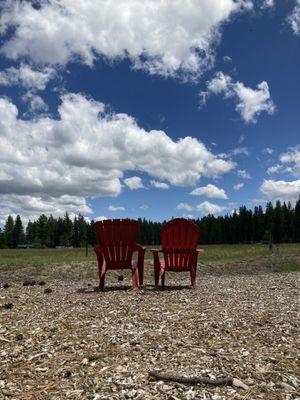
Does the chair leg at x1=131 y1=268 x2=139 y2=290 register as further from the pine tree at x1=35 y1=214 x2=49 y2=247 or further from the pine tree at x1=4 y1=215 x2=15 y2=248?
the pine tree at x1=35 y1=214 x2=49 y2=247

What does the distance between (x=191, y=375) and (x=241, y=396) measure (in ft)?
1.38

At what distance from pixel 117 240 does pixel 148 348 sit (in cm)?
500

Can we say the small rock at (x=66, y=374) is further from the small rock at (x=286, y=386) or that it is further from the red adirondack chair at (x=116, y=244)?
the red adirondack chair at (x=116, y=244)

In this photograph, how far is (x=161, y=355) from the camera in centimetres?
377

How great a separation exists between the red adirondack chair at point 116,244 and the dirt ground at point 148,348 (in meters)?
2.34

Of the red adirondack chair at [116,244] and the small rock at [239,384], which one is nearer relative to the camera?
the small rock at [239,384]

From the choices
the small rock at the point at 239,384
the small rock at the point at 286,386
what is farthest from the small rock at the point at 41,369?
the small rock at the point at 286,386

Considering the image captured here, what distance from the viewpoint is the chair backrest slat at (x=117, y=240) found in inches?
348

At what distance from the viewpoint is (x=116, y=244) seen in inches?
349

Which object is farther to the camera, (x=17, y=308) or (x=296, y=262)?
(x=296, y=262)

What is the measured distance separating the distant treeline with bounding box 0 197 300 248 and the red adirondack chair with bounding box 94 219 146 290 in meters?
85.8

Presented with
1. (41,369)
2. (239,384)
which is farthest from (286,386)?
(41,369)

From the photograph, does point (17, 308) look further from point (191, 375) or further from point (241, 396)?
point (241, 396)

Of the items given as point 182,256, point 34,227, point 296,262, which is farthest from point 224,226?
point 182,256
